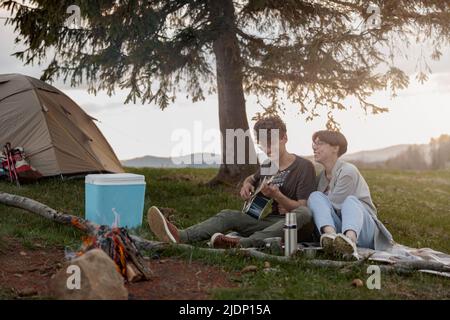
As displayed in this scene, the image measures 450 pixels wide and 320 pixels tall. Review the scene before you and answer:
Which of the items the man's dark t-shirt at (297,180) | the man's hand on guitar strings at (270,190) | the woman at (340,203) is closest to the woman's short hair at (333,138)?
the woman at (340,203)

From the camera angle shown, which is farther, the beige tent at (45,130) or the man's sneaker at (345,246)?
the beige tent at (45,130)

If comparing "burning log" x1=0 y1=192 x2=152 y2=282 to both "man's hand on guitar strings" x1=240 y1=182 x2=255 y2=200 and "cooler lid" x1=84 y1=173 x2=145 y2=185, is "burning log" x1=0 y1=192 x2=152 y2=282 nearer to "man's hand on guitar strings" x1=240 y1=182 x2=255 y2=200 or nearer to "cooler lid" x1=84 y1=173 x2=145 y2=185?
"man's hand on guitar strings" x1=240 y1=182 x2=255 y2=200

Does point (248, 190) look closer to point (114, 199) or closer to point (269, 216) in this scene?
point (269, 216)

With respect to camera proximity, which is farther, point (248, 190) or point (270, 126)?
point (248, 190)

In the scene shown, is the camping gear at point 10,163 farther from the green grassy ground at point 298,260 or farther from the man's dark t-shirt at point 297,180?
the man's dark t-shirt at point 297,180

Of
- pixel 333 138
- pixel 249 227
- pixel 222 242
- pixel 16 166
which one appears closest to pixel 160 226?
pixel 222 242

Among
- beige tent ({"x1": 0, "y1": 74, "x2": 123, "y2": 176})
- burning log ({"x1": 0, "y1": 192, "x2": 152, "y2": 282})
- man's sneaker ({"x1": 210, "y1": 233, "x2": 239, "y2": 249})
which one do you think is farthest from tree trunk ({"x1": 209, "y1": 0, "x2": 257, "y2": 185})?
burning log ({"x1": 0, "y1": 192, "x2": 152, "y2": 282})

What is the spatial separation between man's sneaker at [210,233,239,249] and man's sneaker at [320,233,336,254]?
2.74ft

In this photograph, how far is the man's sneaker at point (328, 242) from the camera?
5652 millimetres

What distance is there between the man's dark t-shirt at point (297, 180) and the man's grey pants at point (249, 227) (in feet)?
0.80

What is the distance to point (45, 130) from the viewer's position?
1111 cm

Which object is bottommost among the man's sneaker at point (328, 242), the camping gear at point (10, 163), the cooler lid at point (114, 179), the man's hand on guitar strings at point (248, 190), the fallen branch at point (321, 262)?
the fallen branch at point (321, 262)

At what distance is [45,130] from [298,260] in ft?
22.9

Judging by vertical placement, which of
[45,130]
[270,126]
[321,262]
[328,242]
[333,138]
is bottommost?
[321,262]
